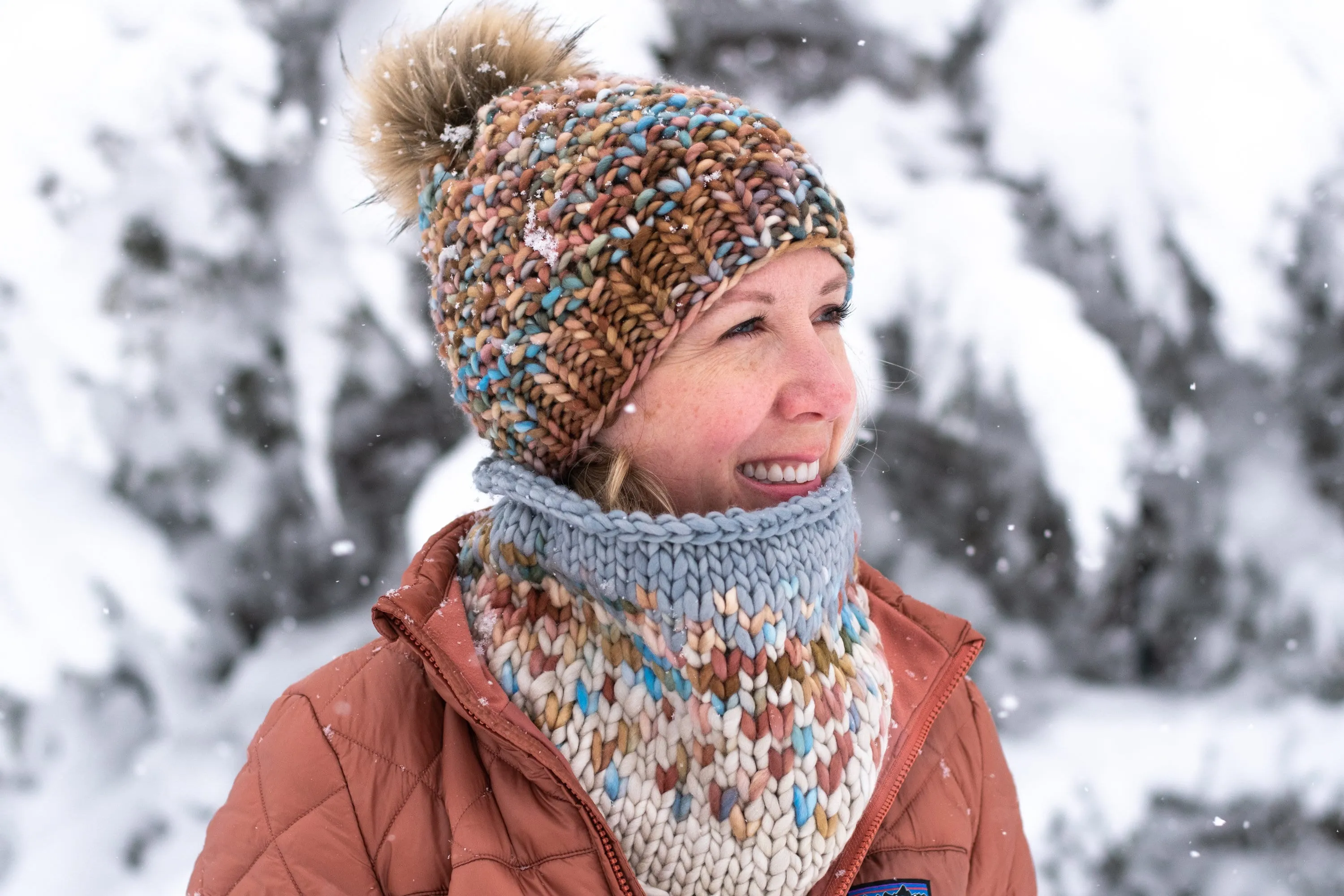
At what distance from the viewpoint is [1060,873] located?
2.73 metres

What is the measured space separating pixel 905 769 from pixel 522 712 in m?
0.53

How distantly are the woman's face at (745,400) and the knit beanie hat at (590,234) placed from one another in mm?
32

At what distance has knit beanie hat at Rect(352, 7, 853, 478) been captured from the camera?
1.10 meters

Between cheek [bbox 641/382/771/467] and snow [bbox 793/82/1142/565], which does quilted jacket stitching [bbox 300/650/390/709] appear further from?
snow [bbox 793/82/1142/565]

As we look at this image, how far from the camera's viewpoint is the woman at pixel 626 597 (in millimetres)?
1063

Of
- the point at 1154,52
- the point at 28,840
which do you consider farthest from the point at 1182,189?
the point at 28,840

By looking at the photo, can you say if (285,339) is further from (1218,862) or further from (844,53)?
(1218,862)

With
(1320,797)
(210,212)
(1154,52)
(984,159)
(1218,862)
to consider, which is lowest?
(1218,862)

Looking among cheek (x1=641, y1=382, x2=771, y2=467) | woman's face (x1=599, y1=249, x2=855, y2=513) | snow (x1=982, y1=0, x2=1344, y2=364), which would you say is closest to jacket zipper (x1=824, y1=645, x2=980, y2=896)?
woman's face (x1=599, y1=249, x2=855, y2=513)

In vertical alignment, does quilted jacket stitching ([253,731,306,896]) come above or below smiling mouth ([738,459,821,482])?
below

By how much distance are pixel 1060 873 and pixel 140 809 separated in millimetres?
2661

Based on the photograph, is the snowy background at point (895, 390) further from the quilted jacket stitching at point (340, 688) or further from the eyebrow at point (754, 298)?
the quilted jacket stitching at point (340, 688)

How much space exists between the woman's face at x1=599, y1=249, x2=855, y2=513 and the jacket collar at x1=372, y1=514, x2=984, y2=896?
32 cm

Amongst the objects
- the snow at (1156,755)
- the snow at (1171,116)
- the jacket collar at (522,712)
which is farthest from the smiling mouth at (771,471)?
the snow at (1156,755)
